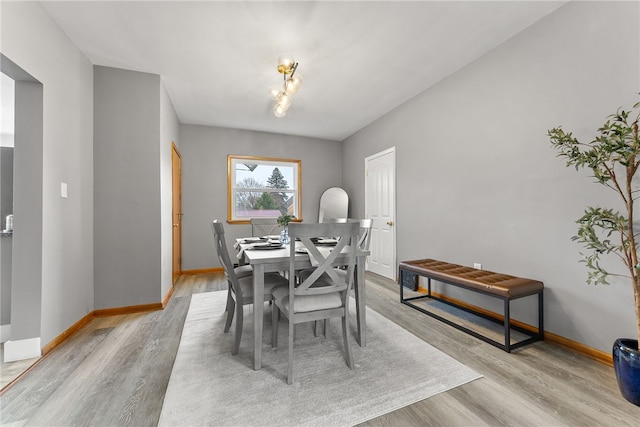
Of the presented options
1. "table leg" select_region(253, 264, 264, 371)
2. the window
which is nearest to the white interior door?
the window

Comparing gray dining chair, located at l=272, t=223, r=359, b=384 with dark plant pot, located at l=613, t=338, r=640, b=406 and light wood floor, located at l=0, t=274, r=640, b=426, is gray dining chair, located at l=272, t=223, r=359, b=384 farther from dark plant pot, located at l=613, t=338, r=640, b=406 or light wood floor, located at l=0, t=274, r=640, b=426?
dark plant pot, located at l=613, t=338, r=640, b=406

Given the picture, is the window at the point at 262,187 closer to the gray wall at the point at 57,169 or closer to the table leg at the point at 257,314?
the gray wall at the point at 57,169

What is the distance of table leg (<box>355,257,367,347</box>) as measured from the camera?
200cm

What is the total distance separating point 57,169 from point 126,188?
26.8 inches

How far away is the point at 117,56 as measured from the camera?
2553 mm

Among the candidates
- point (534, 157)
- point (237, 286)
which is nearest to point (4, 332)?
point (237, 286)

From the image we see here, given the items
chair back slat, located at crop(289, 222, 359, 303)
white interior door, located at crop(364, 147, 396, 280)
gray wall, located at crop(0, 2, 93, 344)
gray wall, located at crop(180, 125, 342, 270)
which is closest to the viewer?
chair back slat, located at crop(289, 222, 359, 303)

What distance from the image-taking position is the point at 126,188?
2762 millimetres

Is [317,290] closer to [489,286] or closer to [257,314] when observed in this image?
[257,314]

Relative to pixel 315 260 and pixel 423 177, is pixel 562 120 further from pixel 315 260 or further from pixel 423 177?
pixel 315 260

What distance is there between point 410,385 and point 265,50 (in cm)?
297

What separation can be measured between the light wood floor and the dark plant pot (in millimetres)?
59

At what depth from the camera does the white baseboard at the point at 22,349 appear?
1779mm

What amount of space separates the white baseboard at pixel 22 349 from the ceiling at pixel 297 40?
2487 millimetres
